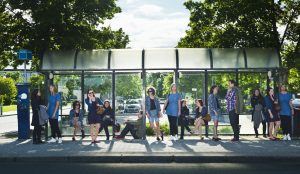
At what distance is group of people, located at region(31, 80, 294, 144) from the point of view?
14227 millimetres

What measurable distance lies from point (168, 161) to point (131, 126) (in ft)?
15.2

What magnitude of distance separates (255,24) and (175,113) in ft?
21.5

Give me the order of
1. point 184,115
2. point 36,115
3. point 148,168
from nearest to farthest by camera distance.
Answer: point 148,168 → point 36,115 → point 184,115

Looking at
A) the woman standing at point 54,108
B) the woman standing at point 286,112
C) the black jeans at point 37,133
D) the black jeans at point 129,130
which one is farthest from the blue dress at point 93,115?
the woman standing at point 286,112

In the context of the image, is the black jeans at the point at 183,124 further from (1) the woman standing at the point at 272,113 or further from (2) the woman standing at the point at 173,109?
(1) the woman standing at the point at 272,113

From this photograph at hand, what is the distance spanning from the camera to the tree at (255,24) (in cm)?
1850

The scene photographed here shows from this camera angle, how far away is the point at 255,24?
19219 millimetres

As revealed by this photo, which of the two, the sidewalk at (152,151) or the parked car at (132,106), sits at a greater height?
the parked car at (132,106)

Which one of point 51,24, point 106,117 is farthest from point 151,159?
point 51,24

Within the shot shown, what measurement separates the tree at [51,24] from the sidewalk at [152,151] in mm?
5200

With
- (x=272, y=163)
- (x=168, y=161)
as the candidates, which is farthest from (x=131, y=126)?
(x=272, y=163)

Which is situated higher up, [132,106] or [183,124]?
[132,106]

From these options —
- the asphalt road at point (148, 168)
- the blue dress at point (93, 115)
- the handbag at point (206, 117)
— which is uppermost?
the blue dress at point (93, 115)

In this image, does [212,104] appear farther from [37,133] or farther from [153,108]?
[37,133]
